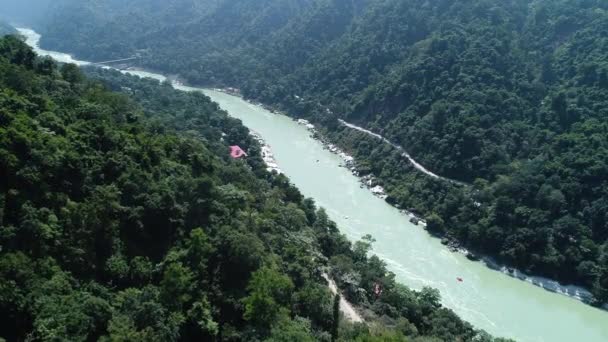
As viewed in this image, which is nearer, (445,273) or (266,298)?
(266,298)

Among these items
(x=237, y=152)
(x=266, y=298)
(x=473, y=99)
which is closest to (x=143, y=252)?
(x=266, y=298)

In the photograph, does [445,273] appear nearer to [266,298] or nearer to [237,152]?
[266,298]

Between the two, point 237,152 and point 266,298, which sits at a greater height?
point 266,298

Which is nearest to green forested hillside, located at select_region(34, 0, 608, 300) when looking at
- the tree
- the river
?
the river

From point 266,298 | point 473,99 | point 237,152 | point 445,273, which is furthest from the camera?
point 237,152

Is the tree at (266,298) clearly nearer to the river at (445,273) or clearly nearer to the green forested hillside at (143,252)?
the green forested hillside at (143,252)

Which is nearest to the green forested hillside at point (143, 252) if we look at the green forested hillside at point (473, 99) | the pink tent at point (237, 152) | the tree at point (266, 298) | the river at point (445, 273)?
the tree at point (266, 298)
